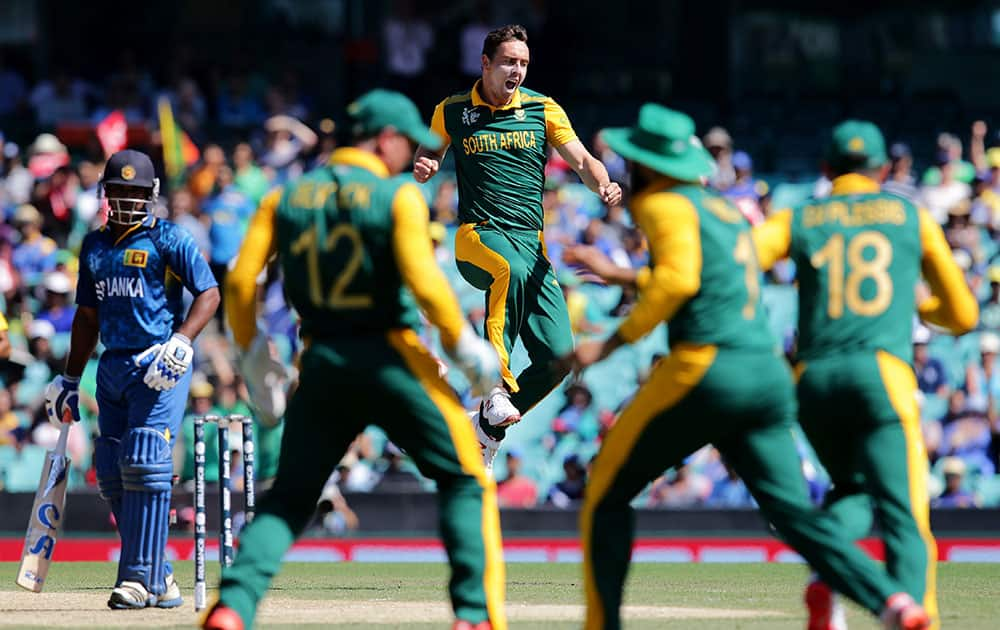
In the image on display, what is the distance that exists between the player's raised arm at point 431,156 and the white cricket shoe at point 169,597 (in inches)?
114

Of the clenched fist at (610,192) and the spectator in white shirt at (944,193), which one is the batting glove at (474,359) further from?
the spectator in white shirt at (944,193)

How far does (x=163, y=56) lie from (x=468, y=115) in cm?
1468

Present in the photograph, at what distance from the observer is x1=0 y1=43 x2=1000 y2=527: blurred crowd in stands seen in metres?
16.7

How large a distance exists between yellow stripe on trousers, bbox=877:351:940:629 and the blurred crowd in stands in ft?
26.7

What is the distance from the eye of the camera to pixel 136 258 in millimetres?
9297

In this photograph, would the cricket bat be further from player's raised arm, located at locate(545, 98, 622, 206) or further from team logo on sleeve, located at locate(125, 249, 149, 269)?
player's raised arm, located at locate(545, 98, 622, 206)

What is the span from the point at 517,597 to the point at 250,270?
3566 mm

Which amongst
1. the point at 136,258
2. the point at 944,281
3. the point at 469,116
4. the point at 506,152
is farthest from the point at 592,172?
Answer: the point at 944,281

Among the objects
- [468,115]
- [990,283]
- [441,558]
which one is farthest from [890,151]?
[468,115]

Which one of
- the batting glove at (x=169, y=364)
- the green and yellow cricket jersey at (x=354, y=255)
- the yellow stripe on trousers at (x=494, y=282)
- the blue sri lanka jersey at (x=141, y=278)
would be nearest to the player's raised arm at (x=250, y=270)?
the green and yellow cricket jersey at (x=354, y=255)

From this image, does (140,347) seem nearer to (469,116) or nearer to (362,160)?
(362,160)

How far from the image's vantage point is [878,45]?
25.0 m

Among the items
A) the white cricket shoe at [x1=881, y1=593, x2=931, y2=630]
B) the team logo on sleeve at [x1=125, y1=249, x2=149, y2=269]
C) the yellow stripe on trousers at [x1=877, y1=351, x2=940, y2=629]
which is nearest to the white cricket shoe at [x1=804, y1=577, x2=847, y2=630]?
the yellow stripe on trousers at [x1=877, y1=351, x2=940, y2=629]

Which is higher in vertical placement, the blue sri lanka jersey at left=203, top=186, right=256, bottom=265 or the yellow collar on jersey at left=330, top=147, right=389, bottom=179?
the yellow collar on jersey at left=330, top=147, right=389, bottom=179
